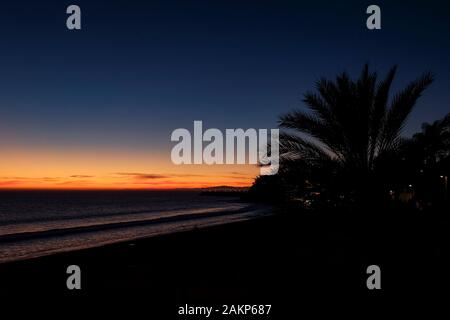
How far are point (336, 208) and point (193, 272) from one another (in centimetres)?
461

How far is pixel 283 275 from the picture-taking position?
795 cm

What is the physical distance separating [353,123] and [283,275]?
425cm

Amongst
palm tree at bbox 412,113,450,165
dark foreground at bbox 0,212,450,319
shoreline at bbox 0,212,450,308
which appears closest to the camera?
dark foreground at bbox 0,212,450,319

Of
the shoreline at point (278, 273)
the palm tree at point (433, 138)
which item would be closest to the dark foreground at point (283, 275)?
the shoreline at point (278, 273)

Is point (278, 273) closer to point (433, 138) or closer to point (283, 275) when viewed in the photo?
point (283, 275)

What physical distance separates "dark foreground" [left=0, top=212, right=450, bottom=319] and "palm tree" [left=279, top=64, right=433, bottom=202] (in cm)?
171

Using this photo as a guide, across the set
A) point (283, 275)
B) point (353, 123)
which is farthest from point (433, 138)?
point (283, 275)

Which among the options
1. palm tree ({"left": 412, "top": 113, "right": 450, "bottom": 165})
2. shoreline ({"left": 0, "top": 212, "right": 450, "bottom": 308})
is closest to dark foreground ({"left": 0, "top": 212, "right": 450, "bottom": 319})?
shoreline ({"left": 0, "top": 212, "right": 450, "bottom": 308})

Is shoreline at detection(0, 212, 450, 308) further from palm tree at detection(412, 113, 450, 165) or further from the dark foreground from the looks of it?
palm tree at detection(412, 113, 450, 165)

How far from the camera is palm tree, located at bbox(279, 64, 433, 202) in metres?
9.36

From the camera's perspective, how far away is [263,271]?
27.9ft

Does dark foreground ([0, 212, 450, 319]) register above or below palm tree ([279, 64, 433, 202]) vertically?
below

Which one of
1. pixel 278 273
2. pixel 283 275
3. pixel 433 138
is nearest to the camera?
pixel 283 275
